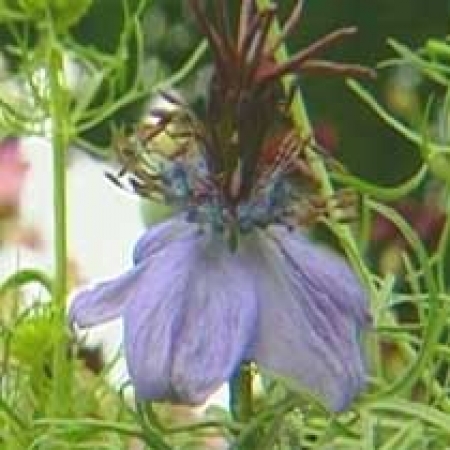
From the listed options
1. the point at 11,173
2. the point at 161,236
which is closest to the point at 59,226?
→ the point at 161,236

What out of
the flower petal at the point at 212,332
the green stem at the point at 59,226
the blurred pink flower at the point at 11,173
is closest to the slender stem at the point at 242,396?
the flower petal at the point at 212,332

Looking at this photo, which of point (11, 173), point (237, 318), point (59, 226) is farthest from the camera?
point (11, 173)

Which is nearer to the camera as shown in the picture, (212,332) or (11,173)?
(212,332)

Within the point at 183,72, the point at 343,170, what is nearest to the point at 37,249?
the point at 183,72

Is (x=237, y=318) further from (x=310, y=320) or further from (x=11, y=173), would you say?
(x=11, y=173)

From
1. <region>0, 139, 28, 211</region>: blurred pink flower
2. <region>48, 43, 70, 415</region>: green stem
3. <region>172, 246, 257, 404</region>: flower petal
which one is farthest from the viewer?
<region>0, 139, 28, 211</region>: blurred pink flower

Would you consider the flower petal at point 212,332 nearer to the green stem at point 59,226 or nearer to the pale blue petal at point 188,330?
the pale blue petal at point 188,330

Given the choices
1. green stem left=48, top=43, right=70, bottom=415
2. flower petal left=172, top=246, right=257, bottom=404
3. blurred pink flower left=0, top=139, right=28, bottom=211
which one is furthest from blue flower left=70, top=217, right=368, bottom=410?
blurred pink flower left=0, top=139, right=28, bottom=211

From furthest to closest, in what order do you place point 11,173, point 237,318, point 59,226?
point 11,173
point 59,226
point 237,318

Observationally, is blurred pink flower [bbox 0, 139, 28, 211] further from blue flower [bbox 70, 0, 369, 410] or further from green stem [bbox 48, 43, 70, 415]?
blue flower [bbox 70, 0, 369, 410]
